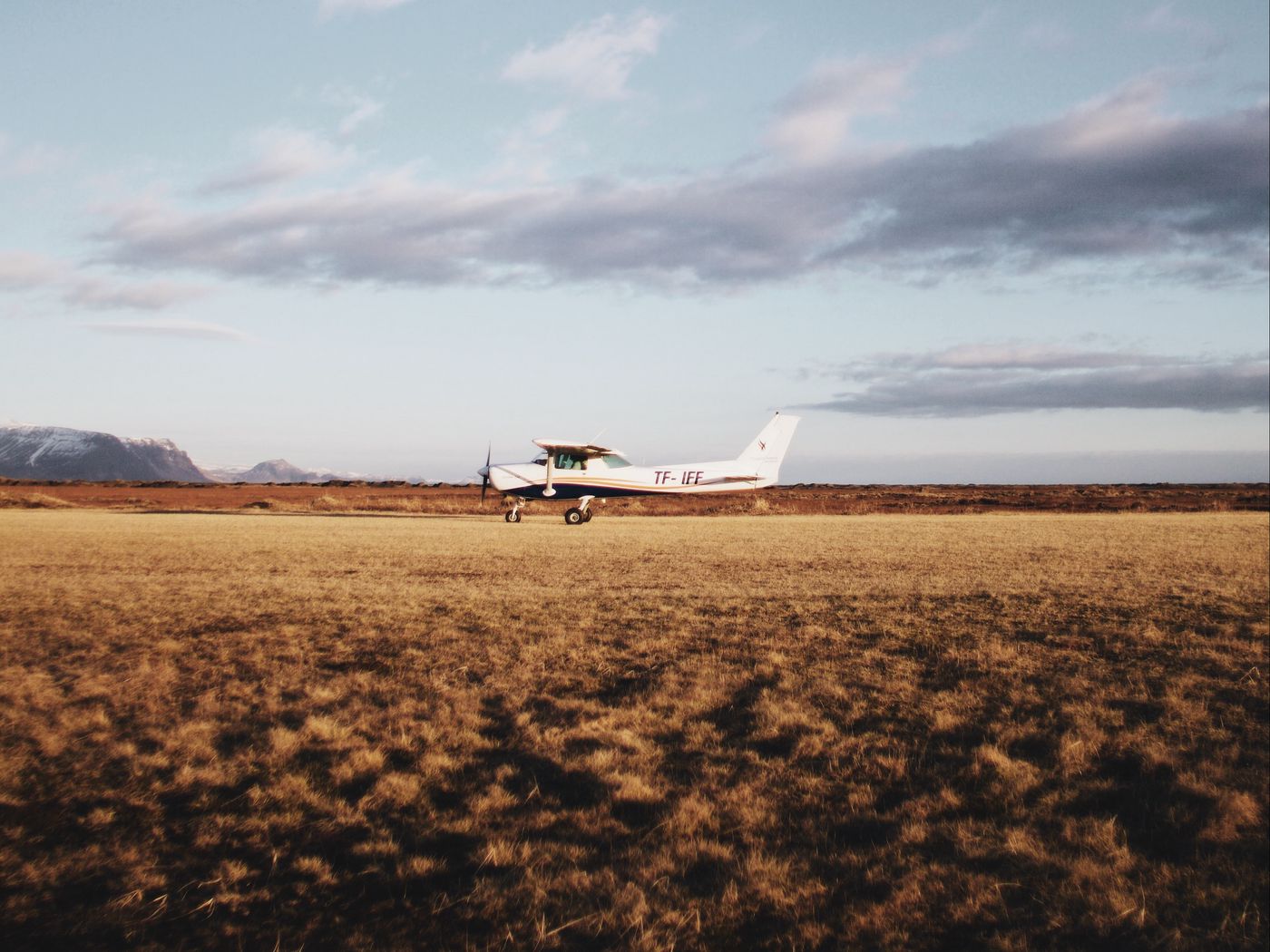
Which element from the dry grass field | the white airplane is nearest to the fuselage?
the white airplane

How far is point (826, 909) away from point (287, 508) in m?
57.4

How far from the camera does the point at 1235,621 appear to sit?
1140cm

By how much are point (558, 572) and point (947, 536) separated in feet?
57.6

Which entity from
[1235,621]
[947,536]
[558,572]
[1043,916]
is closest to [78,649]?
→ [558,572]

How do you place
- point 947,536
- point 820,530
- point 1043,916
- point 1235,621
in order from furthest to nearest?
point 820,530 → point 947,536 → point 1235,621 → point 1043,916

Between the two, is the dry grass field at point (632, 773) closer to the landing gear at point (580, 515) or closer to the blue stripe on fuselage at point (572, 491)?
the landing gear at point (580, 515)

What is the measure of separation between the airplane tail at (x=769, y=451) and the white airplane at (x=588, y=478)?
106cm

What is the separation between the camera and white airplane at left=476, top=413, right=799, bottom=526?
37500mm

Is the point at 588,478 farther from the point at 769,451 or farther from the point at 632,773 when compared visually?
the point at 632,773

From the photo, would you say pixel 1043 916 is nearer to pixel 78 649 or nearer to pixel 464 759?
pixel 464 759

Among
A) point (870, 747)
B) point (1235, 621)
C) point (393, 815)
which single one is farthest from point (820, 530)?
point (393, 815)

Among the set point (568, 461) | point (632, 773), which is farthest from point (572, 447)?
point (632, 773)

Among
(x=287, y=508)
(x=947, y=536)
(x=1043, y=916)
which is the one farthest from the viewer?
(x=287, y=508)

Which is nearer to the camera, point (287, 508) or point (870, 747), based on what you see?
point (870, 747)
